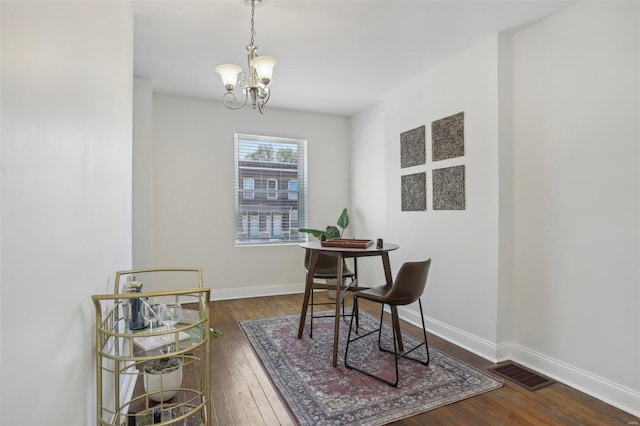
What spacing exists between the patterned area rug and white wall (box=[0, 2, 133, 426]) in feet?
3.96

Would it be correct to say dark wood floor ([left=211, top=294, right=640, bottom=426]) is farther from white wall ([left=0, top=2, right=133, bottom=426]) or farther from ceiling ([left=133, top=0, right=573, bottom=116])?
ceiling ([left=133, top=0, right=573, bottom=116])

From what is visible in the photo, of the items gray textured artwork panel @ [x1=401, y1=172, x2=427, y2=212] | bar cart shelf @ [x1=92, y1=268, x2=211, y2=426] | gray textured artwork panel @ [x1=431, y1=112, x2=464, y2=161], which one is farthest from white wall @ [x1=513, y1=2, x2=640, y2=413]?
bar cart shelf @ [x1=92, y1=268, x2=211, y2=426]

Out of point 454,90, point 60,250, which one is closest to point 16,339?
point 60,250

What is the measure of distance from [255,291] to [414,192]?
8.24 feet

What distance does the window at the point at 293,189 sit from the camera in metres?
5.00

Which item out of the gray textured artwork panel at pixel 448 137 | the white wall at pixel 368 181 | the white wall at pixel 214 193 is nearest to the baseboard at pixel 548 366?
the white wall at pixel 368 181

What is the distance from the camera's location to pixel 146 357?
49.2 inches

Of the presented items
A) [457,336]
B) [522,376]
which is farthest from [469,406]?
[457,336]

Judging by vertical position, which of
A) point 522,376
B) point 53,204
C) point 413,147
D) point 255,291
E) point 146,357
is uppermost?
point 413,147

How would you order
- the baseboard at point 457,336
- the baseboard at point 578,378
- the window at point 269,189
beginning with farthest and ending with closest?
1. the window at point 269,189
2. the baseboard at point 457,336
3. the baseboard at point 578,378

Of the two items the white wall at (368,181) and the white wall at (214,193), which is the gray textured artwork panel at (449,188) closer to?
the white wall at (368,181)

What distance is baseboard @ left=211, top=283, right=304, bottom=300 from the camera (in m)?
4.51

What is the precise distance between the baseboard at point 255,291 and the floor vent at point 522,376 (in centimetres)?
287

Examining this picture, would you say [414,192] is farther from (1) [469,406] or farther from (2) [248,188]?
(2) [248,188]
